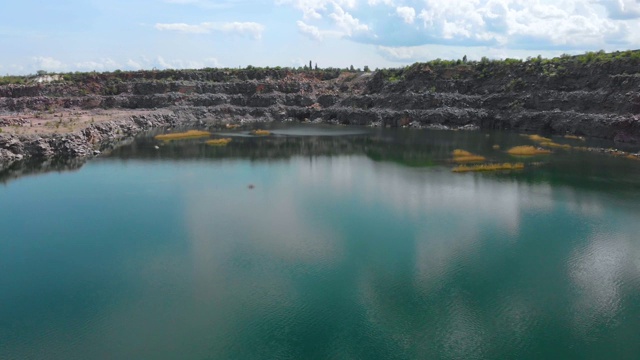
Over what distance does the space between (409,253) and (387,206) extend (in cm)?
831

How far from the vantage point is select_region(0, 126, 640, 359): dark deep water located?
54.6 feet

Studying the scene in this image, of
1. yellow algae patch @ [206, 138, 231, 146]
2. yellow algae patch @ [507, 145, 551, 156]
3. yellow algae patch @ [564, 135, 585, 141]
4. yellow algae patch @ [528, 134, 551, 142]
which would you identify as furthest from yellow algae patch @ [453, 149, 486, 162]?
yellow algae patch @ [206, 138, 231, 146]

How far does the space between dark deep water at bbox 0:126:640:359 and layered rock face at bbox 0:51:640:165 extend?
24.5 meters

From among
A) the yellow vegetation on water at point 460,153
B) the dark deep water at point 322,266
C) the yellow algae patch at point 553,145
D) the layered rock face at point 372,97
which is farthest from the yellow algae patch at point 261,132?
the yellow algae patch at point 553,145

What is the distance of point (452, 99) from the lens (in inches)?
3123

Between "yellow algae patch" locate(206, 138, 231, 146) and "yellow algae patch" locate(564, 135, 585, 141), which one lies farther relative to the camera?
"yellow algae patch" locate(564, 135, 585, 141)

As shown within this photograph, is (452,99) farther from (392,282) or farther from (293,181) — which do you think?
(392,282)

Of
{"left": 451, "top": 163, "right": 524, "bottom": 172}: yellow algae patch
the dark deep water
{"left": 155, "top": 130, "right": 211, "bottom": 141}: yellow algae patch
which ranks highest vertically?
{"left": 155, "top": 130, "right": 211, "bottom": 141}: yellow algae patch

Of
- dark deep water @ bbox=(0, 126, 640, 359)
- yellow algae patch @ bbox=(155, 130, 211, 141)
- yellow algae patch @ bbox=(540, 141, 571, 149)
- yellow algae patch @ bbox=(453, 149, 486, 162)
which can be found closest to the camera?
dark deep water @ bbox=(0, 126, 640, 359)

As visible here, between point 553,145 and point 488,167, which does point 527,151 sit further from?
point 488,167

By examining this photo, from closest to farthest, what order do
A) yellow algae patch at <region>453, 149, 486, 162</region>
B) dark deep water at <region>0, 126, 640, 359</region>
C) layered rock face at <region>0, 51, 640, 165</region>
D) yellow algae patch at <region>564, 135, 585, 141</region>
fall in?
1. dark deep water at <region>0, 126, 640, 359</region>
2. yellow algae patch at <region>453, 149, 486, 162</region>
3. yellow algae patch at <region>564, 135, 585, 141</region>
4. layered rock face at <region>0, 51, 640, 165</region>

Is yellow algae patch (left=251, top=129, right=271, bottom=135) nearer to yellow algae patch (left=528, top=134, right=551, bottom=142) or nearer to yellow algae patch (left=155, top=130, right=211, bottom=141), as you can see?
yellow algae patch (left=155, top=130, right=211, bottom=141)

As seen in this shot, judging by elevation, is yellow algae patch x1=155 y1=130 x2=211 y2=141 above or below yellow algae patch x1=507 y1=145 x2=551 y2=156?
above

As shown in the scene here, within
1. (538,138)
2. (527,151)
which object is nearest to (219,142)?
(527,151)
